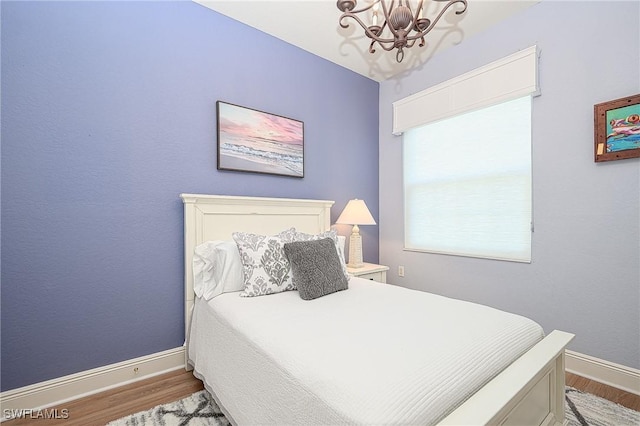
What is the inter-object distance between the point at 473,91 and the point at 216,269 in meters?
2.63

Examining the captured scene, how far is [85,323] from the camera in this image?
5.88ft

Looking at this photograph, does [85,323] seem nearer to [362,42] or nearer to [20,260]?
[20,260]

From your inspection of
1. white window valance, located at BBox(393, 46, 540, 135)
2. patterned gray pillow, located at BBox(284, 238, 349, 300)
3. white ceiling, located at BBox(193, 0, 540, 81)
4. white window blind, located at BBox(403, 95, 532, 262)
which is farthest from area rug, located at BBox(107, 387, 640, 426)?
white ceiling, located at BBox(193, 0, 540, 81)

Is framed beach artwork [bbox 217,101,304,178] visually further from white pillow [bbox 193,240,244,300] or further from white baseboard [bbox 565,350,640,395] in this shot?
white baseboard [bbox 565,350,640,395]

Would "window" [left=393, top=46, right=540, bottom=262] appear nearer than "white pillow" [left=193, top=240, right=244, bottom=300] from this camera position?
No

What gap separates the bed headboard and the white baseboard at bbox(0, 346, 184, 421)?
25cm

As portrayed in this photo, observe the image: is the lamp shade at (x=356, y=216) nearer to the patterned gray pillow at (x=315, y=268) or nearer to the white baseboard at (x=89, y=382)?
the patterned gray pillow at (x=315, y=268)

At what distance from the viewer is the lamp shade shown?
2.78m

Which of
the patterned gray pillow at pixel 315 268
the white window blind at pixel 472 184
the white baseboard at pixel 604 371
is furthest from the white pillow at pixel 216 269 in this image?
the white baseboard at pixel 604 371

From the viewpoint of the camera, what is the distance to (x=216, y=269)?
6.50 feet

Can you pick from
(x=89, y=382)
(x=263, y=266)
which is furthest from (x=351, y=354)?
(x=89, y=382)

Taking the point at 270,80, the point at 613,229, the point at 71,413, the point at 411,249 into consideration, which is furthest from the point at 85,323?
the point at 613,229

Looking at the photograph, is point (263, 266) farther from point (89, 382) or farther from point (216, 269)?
point (89, 382)

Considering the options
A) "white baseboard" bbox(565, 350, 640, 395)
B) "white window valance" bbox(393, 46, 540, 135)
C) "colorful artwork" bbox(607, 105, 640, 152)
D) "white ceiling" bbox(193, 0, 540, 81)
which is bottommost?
"white baseboard" bbox(565, 350, 640, 395)
